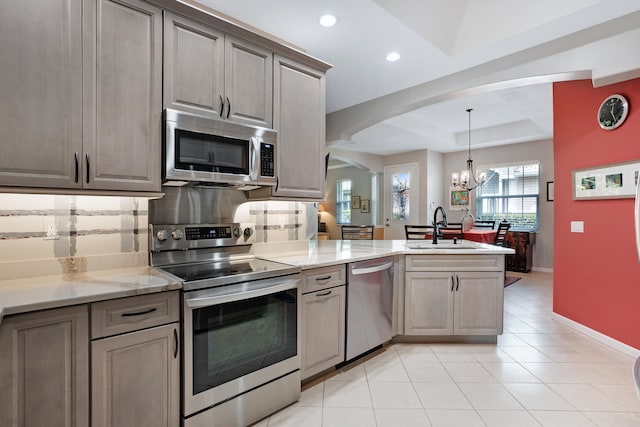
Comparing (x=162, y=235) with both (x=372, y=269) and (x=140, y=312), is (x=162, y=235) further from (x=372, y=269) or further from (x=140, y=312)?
(x=372, y=269)

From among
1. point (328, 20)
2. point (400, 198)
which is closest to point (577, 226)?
point (328, 20)

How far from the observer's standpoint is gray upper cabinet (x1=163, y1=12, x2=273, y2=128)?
1905mm

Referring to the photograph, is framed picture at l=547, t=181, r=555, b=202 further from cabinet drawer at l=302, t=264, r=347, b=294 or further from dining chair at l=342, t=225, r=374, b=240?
cabinet drawer at l=302, t=264, r=347, b=294

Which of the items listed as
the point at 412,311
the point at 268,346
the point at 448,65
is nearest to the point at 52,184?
the point at 268,346

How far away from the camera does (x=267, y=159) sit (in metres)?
2.28

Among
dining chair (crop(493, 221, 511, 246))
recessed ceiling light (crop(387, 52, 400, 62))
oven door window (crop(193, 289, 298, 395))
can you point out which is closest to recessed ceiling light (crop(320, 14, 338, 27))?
recessed ceiling light (crop(387, 52, 400, 62))

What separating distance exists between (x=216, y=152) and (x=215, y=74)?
20.3 inches

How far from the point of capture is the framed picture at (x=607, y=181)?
2.80 meters

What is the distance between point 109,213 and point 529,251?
7215mm

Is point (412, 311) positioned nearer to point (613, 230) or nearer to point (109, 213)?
point (613, 230)

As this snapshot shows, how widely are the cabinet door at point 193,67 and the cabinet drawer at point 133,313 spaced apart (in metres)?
1.11

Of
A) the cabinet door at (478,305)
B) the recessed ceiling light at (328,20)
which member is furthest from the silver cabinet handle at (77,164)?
the cabinet door at (478,305)

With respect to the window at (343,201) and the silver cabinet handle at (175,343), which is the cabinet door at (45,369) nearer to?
the silver cabinet handle at (175,343)

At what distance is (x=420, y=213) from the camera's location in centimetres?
761
